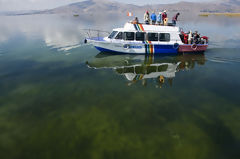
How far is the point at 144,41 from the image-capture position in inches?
642

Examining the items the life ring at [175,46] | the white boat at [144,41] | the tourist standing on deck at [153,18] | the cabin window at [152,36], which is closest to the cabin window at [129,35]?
the white boat at [144,41]

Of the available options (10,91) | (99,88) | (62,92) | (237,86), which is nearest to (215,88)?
(237,86)

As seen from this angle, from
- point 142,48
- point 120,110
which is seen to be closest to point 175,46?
point 142,48

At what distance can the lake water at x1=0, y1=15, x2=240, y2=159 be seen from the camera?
5879 mm

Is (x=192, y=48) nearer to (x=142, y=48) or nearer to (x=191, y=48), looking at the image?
(x=191, y=48)

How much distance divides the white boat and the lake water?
236 cm

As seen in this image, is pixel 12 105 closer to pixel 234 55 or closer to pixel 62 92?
pixel 62 92

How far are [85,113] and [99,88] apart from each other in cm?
281

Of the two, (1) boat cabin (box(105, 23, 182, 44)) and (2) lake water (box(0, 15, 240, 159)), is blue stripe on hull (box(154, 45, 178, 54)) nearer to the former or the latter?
(1) boat cabin (box(105, 23, 182, 44))

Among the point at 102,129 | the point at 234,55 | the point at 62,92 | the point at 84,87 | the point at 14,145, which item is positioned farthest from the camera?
the point at 234,55

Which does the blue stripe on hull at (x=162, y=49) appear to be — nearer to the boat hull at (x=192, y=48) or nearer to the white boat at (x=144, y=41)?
the white boat at (x=144, y=41)

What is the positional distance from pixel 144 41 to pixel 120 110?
10.4 m

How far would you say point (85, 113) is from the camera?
7840mm

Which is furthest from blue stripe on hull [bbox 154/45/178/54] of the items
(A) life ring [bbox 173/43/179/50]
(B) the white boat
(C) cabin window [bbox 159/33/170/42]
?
(C) cabin window [bbox 159/33/170/42]
